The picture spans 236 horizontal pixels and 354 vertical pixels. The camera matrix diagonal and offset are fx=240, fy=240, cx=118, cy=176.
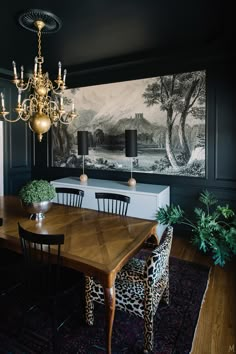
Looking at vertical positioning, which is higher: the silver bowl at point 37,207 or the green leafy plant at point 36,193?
the green leafy plant at point 36,193

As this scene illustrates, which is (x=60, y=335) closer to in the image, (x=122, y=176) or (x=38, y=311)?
(x=38, y=311)

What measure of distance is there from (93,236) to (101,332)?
0.76 meters

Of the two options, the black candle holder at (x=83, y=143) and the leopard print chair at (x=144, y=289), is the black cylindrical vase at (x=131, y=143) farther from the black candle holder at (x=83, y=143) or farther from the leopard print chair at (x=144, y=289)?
the leopard print chair at (x=144, y=289)

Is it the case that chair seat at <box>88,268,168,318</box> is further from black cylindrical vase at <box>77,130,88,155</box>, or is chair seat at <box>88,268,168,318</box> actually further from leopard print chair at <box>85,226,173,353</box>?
black cylindrical vase at <box>77,130,88,155</box>

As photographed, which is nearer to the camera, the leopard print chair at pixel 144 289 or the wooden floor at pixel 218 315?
the leopard print chair at pixel 144 289

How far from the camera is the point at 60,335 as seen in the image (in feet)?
6.15

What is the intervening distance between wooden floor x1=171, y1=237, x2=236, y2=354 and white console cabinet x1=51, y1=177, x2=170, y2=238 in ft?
2.76

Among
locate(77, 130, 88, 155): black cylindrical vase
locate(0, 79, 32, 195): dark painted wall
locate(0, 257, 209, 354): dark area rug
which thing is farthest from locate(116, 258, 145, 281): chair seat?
locate(0, 79, 32, 195): dark painted wall

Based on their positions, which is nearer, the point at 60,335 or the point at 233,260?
the point at 60,335

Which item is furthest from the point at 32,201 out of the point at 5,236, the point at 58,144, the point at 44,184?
the point at 58,144

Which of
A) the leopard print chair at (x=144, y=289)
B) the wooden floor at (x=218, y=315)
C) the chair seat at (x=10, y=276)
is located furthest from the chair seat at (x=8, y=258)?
the wooden floor at (x=218, y=315)

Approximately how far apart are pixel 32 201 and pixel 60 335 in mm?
1106

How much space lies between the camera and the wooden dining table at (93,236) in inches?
61.0

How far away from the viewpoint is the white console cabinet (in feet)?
11.3
